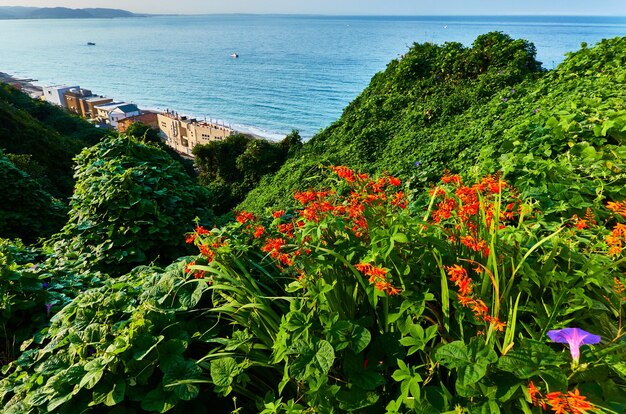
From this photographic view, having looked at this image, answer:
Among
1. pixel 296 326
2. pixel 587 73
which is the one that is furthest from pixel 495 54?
pixel 296 326

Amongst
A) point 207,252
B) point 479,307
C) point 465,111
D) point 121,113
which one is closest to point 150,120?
point 121,113

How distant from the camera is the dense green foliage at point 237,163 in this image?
50.5 ft

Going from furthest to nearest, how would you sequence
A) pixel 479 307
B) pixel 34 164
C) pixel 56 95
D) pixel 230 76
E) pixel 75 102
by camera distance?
pixel 230 76, pixel 56 95, pixel 75 102, pixel 34 164, pixel 479 307

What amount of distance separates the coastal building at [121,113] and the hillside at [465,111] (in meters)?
39.4

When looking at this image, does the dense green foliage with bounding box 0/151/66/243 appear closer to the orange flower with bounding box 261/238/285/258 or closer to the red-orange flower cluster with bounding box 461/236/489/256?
the orange flower with bounding box 261/238/285/258

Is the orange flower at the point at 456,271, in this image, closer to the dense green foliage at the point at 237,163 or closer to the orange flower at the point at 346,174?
the orange flower at the point at 346,174

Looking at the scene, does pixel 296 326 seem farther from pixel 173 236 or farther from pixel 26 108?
pixel 26 108

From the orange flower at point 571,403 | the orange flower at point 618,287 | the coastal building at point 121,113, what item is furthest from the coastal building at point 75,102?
the orange flower at point 571,403

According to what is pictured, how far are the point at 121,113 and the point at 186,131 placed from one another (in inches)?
405

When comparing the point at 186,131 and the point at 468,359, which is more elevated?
the point at 468,359

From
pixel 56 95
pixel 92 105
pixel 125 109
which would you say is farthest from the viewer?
pixel 56 95

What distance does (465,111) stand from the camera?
852 cm

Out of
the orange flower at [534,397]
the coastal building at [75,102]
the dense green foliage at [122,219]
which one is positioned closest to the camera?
the orange flower at [534,397]

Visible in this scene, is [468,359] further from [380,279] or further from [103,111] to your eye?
[103,111]
